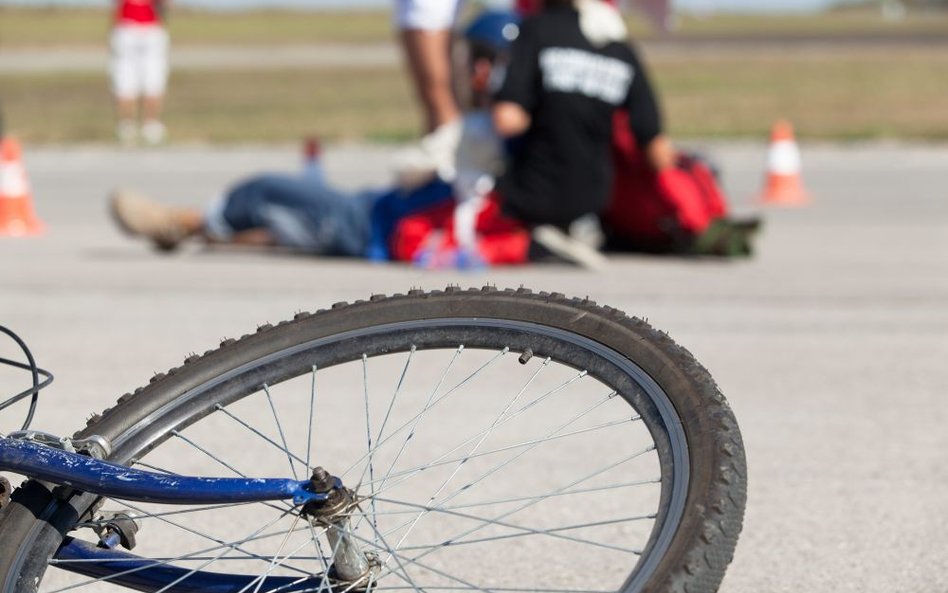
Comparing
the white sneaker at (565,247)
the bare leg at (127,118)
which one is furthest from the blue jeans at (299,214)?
the bare leg at (127,118)

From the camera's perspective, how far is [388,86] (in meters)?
28.1

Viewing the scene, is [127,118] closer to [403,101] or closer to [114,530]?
[403,101]

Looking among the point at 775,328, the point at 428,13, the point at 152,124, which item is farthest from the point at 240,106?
the point at 775,328

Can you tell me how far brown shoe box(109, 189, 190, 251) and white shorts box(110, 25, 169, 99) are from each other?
951 cm

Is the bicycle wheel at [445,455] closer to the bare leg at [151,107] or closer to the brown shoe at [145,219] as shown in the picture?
the brown shoe at [145,219]

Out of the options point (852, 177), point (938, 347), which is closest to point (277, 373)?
point (938, 347)

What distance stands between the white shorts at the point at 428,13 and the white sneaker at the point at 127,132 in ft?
27.5

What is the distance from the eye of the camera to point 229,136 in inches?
698

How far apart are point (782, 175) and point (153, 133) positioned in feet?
26.4

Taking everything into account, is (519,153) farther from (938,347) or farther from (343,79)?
(343,79)

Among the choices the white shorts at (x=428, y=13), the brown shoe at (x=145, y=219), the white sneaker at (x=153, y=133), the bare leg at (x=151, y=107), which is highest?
the bare leg at (x=151, y=107)

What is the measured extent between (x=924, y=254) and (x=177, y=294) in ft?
11.9

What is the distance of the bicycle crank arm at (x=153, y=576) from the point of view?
2582mm

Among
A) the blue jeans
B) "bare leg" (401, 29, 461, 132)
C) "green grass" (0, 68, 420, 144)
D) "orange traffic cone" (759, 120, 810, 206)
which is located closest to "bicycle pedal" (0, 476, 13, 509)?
the blue jeans
